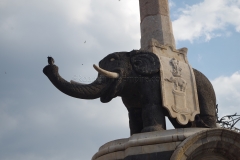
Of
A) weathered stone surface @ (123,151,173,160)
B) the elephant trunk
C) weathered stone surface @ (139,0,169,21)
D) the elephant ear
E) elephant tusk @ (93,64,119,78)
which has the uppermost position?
weathered stone surface @ (139,0,169,21)

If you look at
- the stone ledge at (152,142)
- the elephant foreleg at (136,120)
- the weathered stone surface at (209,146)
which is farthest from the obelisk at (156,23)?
the weathered stone surface at (209,146)

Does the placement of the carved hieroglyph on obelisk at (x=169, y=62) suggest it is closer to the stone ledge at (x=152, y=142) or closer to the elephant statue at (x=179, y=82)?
the elephant statue at (x=179, y=82)

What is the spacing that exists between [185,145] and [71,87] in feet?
8.91

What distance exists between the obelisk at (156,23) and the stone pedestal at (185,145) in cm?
283

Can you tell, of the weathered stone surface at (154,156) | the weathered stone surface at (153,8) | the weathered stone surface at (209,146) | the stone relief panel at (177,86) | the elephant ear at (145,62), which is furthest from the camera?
the weathered stone surface at (153,8)

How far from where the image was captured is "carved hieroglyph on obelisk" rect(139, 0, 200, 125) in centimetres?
887

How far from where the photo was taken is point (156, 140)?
25.7ft

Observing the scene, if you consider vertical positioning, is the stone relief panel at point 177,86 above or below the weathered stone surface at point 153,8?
below

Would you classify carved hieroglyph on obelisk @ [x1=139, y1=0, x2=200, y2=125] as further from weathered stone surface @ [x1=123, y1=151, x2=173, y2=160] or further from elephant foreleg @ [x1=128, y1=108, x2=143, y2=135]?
weathered stone surface @ [x1=123, y1=151, x2=173, y2=160]

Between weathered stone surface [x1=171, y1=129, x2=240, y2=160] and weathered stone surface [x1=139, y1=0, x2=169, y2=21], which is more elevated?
weathered stone surface [x1=139, y1=0, x2=169, y2=21]

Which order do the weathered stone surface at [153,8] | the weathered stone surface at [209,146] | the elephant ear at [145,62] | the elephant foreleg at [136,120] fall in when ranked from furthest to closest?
the weathered stone surface at [153,8] < the elephant foreleg at [136,120] < the elephant ear at [145,62] < the weathered stone surface at [209,146]

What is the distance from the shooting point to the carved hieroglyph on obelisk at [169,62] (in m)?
8.87

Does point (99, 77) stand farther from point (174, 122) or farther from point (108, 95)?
point (174, 122)

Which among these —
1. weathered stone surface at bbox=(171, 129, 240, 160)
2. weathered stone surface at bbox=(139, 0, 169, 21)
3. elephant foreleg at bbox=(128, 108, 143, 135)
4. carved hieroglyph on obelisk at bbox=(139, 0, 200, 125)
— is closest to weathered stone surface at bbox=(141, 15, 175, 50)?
carved hieroglyph on obelisk at bbox=(139, 0, 200, 125)
